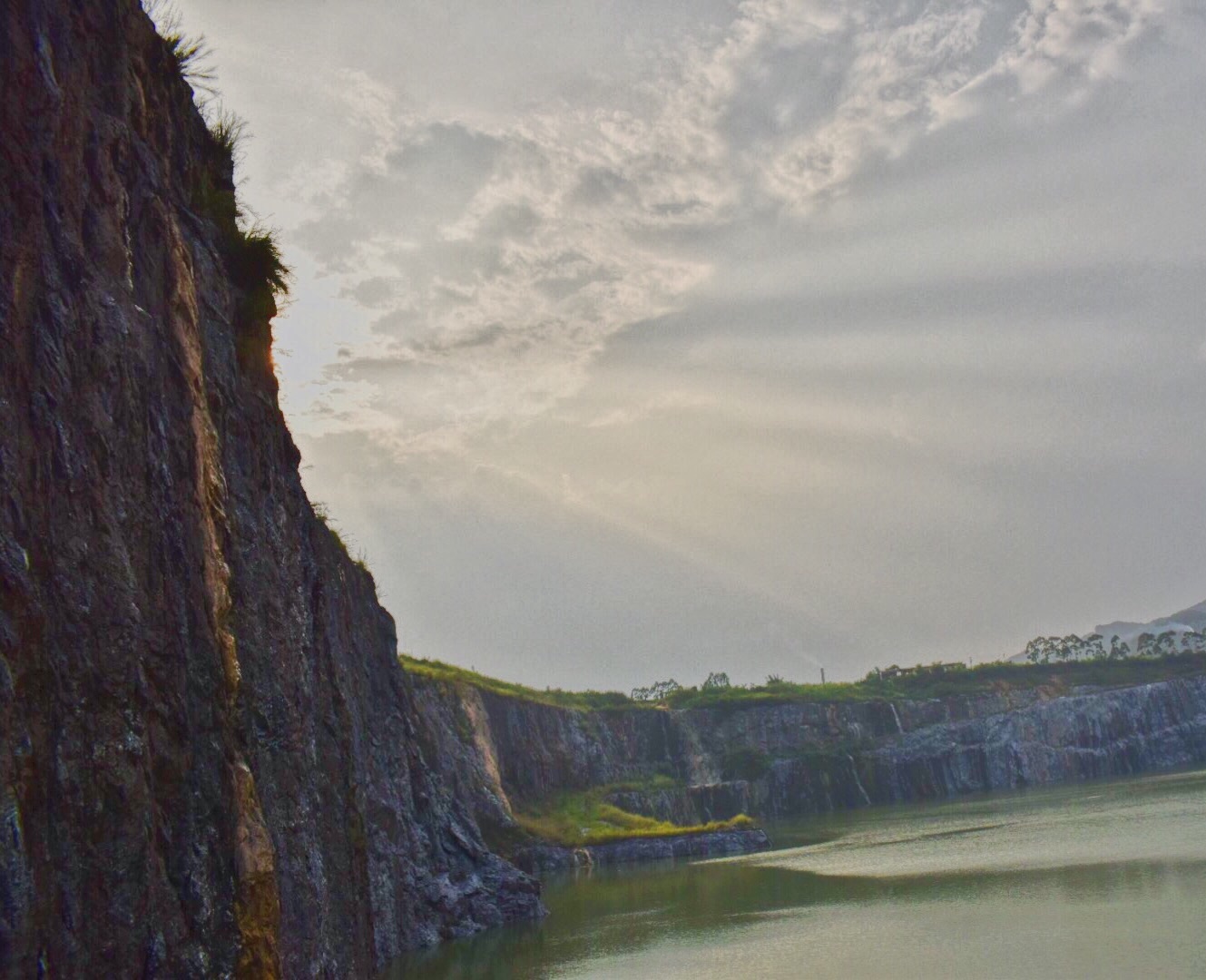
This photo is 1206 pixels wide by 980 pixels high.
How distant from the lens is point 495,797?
102 m

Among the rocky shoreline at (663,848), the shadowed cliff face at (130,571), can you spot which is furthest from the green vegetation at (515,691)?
the shadowed cliff face at (130,571)

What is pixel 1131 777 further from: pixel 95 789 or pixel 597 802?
pixel 95 789

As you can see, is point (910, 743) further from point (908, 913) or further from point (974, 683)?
point (908, 913)

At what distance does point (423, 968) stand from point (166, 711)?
40.2 meters

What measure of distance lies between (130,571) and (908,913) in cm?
4661

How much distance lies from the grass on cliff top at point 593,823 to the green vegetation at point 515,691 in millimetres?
13949

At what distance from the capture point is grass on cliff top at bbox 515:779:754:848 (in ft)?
375

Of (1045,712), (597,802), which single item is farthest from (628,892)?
(1045,712)

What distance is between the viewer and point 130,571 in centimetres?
1590

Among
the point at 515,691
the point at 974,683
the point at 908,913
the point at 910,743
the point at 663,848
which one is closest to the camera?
the point at 908,913

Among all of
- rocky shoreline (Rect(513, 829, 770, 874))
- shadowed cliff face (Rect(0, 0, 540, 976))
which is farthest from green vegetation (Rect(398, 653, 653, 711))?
shadowed cliff face (Rect(0, 0, 540, 976))

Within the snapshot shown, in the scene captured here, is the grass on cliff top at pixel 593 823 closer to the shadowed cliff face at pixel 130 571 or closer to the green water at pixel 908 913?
the green water at pixel 908 913

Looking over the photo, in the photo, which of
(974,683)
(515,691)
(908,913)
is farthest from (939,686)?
(908,913)

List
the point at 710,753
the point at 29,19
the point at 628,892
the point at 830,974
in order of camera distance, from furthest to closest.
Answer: the point at 710,753 < the point at 628,892 < the point at 830,974 < the point at 29,19
